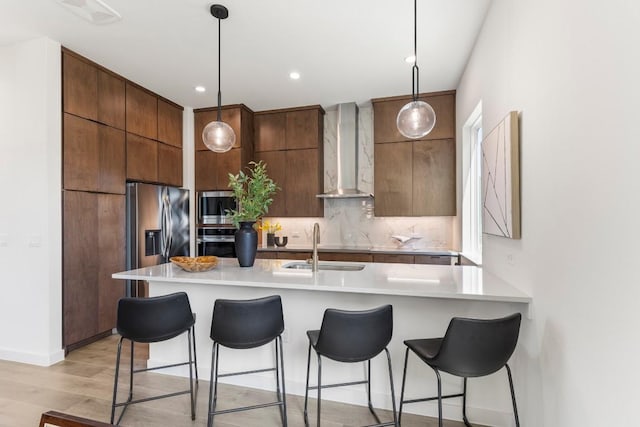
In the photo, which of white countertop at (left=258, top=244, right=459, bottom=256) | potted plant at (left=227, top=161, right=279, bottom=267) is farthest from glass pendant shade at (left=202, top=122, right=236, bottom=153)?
white countertop at (left=258, top=244, right=459, bottom=256)

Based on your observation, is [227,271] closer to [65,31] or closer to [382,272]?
[382,272]

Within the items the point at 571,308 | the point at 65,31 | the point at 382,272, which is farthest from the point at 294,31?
the point at 571,308

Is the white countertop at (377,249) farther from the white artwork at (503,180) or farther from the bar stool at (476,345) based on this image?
the bar stool at (476,345)

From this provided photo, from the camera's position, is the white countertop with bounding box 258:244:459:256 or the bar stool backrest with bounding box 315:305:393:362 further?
the white countertop with bounding box 258:244:459:256

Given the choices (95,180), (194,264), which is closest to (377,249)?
(194,264)

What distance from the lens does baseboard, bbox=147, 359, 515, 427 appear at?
2.12m

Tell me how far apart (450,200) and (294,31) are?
9.23ft

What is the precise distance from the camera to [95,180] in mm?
3482

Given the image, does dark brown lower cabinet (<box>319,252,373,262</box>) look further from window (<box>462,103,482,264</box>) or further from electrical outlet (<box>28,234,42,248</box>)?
electrical outlet (<box>28,234,42,248</box>)

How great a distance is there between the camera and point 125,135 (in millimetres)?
3912

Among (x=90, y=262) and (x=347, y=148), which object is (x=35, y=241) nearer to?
(x=90, y=262)

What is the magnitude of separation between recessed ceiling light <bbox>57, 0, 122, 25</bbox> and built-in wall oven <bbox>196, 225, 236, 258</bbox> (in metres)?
2.83

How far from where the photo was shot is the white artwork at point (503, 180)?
6.52 ft

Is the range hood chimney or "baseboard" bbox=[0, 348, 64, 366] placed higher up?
the range hood chimney
